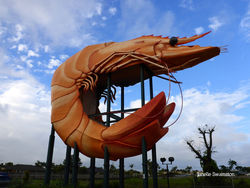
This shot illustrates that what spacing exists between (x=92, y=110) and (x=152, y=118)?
16.0 ft

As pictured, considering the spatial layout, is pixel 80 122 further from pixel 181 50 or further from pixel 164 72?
pixel 181 50

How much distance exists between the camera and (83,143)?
9734mm

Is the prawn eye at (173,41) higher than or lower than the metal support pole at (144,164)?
higher

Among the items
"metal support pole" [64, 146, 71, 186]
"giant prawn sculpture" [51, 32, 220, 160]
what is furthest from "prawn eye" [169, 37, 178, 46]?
"metal support pole" [64, 146, 71, 186]

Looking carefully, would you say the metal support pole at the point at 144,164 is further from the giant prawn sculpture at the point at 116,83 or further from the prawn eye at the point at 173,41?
the prawn eye at the point at 173,41

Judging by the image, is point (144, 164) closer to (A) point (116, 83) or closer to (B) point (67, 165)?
(B) point (67, 165)

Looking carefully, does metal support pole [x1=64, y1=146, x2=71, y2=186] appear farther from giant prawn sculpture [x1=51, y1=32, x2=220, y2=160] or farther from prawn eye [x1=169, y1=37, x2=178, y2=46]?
prawn eye [x1=169, y1=37, x2=178, y2=46]

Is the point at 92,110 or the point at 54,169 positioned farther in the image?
the point at 54,169

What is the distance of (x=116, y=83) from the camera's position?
484 inches

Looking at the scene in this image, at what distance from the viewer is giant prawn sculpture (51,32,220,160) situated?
28.0 feet

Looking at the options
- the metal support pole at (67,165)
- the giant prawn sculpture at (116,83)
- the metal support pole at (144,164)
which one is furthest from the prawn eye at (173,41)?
the metal support pole at (67,165)

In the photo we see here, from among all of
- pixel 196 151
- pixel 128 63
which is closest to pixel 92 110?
pixel 128 63

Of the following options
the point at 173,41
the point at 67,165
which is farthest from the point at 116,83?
the point at 67,165

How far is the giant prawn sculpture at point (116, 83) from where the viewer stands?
28.0ft
